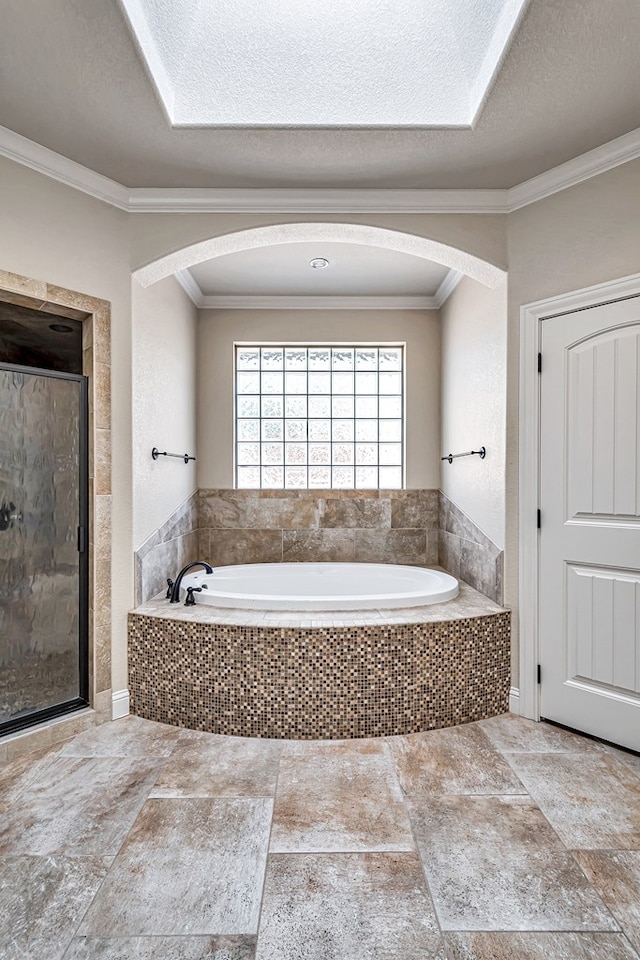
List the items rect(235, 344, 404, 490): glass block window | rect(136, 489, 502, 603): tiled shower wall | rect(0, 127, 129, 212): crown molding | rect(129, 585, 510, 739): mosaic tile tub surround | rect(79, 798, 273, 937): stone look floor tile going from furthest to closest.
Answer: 1. rect(235, 344, 404, 490): glass block window
2. rect(136, 489, 502, 603): tiled shower wall
3. rect(129, 585, 510, 739): mosaic tile tub surround
4. rect(0, 127, 129, 212): crown molding
5. rect(79, 798, 273, 937): stone look floor tile

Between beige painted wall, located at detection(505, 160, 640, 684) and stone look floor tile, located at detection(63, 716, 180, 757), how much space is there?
1.73 meters

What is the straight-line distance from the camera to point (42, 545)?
256 centimetres

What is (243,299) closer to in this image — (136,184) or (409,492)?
(136,184)

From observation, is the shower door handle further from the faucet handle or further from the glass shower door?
the faucet handle

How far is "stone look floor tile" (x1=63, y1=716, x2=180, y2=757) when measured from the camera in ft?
7.93

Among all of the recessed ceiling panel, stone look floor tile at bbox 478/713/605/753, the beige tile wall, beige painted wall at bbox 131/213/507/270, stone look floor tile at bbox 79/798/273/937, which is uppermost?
the recessed ceiling panel

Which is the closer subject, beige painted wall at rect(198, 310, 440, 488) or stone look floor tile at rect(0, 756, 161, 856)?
stone look floor tile at rect(0, 756, 161, 856)

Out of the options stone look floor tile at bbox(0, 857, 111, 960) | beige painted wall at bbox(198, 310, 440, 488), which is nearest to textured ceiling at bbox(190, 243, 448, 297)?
beige painted wall at bbox(198, 310, 440, 488)

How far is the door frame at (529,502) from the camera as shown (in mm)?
2719

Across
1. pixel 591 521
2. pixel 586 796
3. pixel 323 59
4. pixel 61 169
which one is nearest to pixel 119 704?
pixel 586 796

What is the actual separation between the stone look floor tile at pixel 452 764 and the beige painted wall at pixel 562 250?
1.57ft

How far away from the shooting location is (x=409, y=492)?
436 centimetres

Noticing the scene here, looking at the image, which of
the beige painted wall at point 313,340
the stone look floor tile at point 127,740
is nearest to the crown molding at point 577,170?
the beige painted wall at point 313,340

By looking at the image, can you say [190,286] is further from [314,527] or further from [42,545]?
[42,545]
